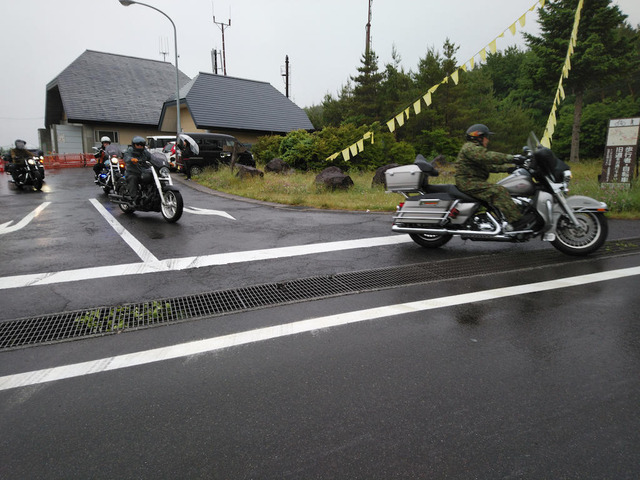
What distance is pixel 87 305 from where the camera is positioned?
14.4 feet

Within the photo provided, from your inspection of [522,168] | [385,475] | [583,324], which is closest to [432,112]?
[522,168]

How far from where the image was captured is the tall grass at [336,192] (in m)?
9.54

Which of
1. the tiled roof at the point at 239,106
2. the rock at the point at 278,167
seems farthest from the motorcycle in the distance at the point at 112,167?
the tiled roof at the point at 239,106

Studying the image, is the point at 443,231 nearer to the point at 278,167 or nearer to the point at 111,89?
the point at 278,167

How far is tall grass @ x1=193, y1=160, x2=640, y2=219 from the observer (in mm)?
9539

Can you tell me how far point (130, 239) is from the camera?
7.42 m

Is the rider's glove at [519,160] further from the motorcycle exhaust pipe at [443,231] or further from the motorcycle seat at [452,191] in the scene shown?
the motorcycle exhaust pipe at [443,231]

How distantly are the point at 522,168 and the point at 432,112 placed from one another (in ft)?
93.7

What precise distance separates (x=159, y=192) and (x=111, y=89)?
35.8 metres

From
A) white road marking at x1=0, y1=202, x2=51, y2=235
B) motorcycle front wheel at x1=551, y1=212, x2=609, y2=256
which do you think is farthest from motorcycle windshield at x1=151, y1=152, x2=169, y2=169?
motorcycle front wheel at x1=551, y1=212, x2=609, y2=256

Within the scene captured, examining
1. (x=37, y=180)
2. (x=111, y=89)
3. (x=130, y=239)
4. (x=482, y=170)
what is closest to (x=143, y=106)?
(x=111, y=89)

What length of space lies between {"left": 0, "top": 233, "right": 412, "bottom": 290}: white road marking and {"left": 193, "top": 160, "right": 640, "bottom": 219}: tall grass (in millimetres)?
3605

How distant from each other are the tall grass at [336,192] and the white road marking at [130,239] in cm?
421

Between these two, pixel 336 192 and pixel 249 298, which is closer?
pixel 249 298
